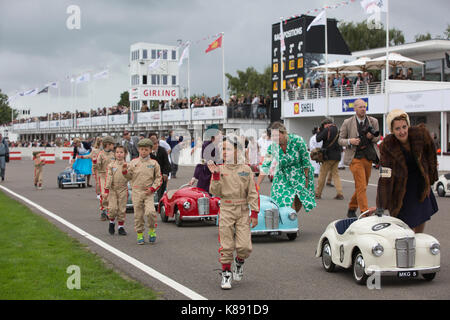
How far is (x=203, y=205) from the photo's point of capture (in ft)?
42.6

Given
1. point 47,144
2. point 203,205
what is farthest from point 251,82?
point 203,205

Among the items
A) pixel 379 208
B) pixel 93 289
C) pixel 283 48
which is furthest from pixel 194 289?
pixel 283 48

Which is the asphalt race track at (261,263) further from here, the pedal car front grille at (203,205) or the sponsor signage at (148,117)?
the sponsor signage at (148,117)

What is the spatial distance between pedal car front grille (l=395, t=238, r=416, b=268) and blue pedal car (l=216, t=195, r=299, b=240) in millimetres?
3695

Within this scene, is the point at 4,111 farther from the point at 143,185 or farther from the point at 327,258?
the point at 327,258

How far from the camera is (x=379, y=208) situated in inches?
290

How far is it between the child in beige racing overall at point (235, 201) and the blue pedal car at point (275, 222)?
299 cm

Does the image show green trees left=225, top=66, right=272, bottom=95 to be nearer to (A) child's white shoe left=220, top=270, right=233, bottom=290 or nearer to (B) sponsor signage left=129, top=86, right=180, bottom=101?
(B) sponsor signage left=129, top=86, right=180, bottom=101

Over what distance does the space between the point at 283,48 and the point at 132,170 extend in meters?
32.7

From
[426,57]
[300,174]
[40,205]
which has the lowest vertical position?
[40,205]

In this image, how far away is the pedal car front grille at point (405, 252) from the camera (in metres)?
6.86
